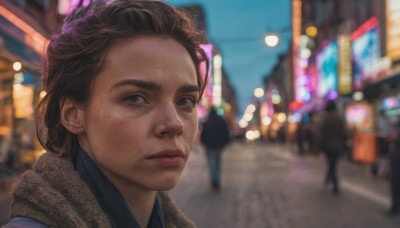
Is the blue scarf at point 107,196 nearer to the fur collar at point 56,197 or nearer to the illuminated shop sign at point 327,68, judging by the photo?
the fur collar at point 56,197

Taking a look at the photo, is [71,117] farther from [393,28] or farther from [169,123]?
[393,28]

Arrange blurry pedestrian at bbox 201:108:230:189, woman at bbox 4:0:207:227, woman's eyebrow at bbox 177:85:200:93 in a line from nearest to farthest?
woman at bbox 4:0:207:227 < woman's eyebrow at bbox 177:85:200:93 < blurry pedestrian at bbox 201:108:230:189

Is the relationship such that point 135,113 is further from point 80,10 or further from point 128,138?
point 80,10

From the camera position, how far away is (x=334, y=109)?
32.4 ft

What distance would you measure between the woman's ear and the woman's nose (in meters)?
0.26

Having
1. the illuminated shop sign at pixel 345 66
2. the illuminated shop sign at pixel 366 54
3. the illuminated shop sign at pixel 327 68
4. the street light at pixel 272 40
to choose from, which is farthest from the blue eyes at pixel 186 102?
the illuminated shop sign at pixel 327 68

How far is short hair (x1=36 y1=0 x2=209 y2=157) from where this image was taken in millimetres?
1244

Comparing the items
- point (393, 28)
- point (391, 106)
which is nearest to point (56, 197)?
point (393, 28)

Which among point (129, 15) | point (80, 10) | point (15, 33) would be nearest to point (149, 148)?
point (129, 15)

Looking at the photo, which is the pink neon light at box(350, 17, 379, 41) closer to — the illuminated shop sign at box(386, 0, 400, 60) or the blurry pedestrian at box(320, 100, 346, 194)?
the illuminated shop sign at box(386, 0, 400, 60)

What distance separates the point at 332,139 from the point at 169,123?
8.99 m

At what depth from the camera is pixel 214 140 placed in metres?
10.2

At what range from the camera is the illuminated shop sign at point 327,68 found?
27.5 meters

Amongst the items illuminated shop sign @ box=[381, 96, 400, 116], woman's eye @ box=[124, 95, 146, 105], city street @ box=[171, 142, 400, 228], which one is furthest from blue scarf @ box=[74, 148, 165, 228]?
illuminated shop sign @ box=[381, 96, 400, 116]
